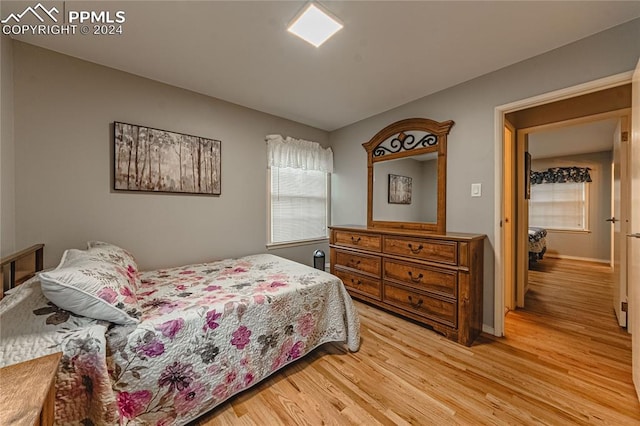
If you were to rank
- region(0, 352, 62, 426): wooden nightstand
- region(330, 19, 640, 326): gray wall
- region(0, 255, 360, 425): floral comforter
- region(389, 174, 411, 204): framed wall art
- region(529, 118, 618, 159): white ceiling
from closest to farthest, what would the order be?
region(0, 352, 62, 426): wooden nightstand, region(0, 255, 360, 425): floral comforter, region(330, 19, 640, 326): gray wall, region(389, 174, 411, 204): framed wall art, region(529, 118, 618, 159): white ceiling

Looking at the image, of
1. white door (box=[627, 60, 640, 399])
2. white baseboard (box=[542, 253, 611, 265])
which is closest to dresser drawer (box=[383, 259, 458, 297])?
white door (box=[627, 60, 640, 399])

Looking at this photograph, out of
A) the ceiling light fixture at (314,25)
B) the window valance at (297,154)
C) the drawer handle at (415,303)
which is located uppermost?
the ceiling light fixture at (314,25)

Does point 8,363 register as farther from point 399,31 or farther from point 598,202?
point 598,202

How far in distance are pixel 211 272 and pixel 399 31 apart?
2.44 metres

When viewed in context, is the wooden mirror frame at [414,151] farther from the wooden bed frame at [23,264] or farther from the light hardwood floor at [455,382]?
the wooden bed frame at [23,264]

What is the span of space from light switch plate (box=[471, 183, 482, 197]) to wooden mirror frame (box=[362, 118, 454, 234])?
0.81 feet

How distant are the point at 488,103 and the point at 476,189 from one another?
0.80m

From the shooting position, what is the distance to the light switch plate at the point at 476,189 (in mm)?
2283

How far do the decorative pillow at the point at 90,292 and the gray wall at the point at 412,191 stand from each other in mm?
2559

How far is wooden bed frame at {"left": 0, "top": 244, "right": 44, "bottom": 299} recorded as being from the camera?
59.1 inches

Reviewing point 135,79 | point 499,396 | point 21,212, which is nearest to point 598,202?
point 499,396

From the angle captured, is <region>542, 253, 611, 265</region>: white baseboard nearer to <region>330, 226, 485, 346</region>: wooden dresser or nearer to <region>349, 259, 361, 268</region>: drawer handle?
<region>330, 226, 485, 346</region>: wooden dresser

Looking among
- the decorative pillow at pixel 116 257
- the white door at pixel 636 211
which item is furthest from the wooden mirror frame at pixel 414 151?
the decorative pillow at pixel 116 257

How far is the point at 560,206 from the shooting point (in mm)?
5516
